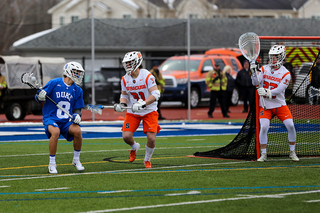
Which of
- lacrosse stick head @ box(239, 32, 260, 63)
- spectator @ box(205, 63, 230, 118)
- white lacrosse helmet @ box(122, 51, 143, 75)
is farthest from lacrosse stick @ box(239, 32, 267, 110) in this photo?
spectator @ box(205, 63, 230, 118)

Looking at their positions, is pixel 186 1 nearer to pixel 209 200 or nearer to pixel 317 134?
pixel 317 134

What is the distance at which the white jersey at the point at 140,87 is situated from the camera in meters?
9.53

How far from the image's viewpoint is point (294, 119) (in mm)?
12539

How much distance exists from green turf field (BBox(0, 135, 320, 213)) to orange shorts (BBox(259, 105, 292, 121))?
0.77 m

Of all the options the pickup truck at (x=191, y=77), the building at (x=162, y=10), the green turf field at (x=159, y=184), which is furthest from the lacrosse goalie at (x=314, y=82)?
the building at (x=162, y=10)

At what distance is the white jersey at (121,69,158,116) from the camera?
31.3ft

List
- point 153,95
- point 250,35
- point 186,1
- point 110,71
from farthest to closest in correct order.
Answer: point 186,1, point 110,71, point 250,35, point 153,95

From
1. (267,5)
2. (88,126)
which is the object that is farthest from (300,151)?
(267,5)

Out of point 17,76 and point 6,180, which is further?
point 17,76

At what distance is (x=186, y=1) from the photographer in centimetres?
5456

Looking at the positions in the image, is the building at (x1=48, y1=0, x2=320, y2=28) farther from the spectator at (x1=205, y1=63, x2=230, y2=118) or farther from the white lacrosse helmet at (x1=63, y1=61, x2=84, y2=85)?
the white lacrosse helmet at (x1=63, y1=61, x2=84, y2=85)

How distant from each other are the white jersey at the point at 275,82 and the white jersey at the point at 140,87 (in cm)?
193

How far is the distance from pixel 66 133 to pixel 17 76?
12666 mm

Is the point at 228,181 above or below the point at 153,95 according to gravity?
below
